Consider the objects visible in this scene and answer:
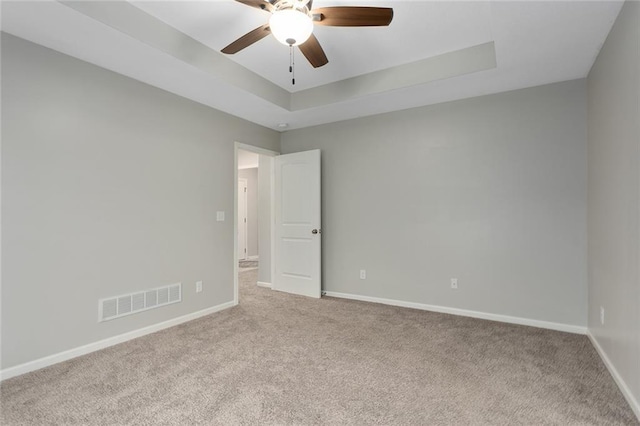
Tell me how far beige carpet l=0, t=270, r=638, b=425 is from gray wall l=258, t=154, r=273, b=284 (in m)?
1.83

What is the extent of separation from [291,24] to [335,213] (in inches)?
115

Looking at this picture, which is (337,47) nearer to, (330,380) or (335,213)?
(335,213)

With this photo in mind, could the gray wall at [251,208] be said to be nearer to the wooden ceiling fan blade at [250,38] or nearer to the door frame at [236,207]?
the door frame at [236,207]

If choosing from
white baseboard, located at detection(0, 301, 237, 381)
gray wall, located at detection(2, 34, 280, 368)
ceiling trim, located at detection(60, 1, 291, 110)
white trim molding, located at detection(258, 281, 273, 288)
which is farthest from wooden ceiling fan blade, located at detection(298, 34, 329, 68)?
white trim molding, located at detection(258, 281, 273, 288)

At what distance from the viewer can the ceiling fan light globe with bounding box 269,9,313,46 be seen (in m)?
1.84

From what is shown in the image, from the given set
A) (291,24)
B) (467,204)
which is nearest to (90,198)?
(291,24)

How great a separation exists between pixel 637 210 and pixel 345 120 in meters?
3.27

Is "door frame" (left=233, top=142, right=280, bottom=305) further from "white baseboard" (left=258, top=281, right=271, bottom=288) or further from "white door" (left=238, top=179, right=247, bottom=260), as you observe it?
"white door" (left=238, top=179, right=247, bottom=260)

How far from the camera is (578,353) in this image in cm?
262

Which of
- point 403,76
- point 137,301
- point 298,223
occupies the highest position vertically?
point 403,76

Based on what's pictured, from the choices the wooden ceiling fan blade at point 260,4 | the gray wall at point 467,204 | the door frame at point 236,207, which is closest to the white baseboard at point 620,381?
the gray wall at point 467,204

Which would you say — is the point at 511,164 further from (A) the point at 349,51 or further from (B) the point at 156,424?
(B) the point at 156,424

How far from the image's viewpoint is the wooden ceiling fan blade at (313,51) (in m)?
2.19

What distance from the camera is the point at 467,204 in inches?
142
